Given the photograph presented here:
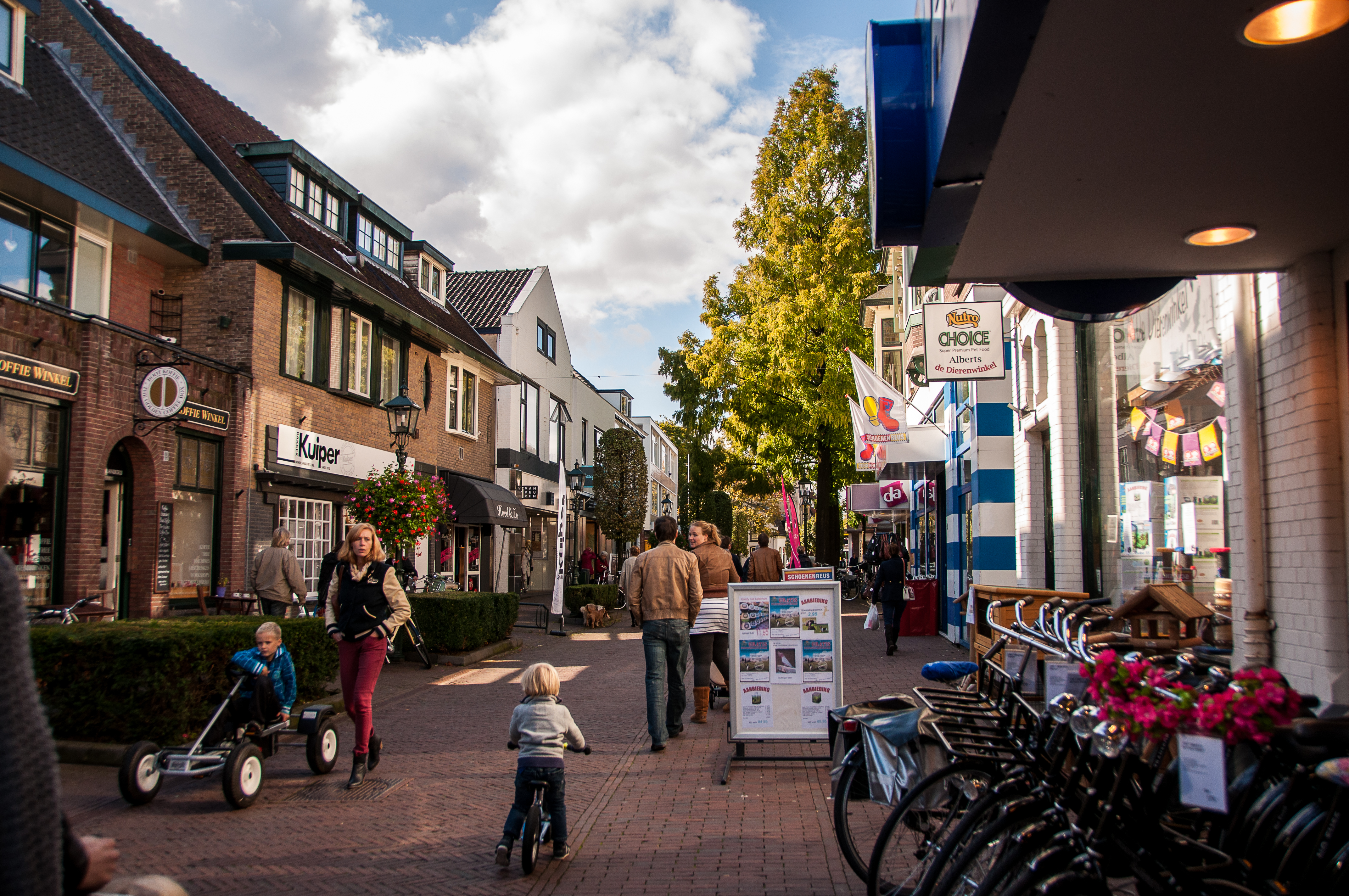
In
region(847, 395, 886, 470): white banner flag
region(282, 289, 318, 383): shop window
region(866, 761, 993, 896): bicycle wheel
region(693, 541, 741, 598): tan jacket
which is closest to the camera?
region(866, 761, 993, 896): bicycle wheel

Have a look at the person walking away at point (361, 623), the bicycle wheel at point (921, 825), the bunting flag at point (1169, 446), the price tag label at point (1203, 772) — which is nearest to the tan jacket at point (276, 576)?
the person walking away at point (361, 623)

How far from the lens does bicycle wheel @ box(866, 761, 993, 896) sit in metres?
3.64

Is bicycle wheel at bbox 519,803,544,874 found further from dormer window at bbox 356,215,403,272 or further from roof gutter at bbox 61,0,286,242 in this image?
dormer window at bbox 356,215,403,272

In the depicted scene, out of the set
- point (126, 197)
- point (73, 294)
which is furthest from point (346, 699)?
point (126, 197)

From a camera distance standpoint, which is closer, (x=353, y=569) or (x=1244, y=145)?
(x=1244, y=145)

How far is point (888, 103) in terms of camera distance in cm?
468

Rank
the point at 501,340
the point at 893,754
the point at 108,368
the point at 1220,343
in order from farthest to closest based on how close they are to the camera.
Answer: the point at 501,340
the point at 108,368
the point at 1220,343
the point at 893,754

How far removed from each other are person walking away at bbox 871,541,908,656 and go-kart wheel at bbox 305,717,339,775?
9.10 metres

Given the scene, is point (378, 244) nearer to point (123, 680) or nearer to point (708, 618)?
point (708, 618)

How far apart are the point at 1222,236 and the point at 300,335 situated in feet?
48.1

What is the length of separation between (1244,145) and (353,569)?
5889 millimetres

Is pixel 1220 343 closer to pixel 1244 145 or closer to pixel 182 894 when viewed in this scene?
pixel 1244 145

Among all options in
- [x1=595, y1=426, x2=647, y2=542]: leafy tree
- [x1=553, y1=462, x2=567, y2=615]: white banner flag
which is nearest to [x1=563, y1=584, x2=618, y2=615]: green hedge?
[x1=553, y1=462, x2=567, y2=615]: white banner flag

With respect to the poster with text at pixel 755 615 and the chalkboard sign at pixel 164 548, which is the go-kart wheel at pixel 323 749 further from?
the chalkboard sign at pixel 164 548
